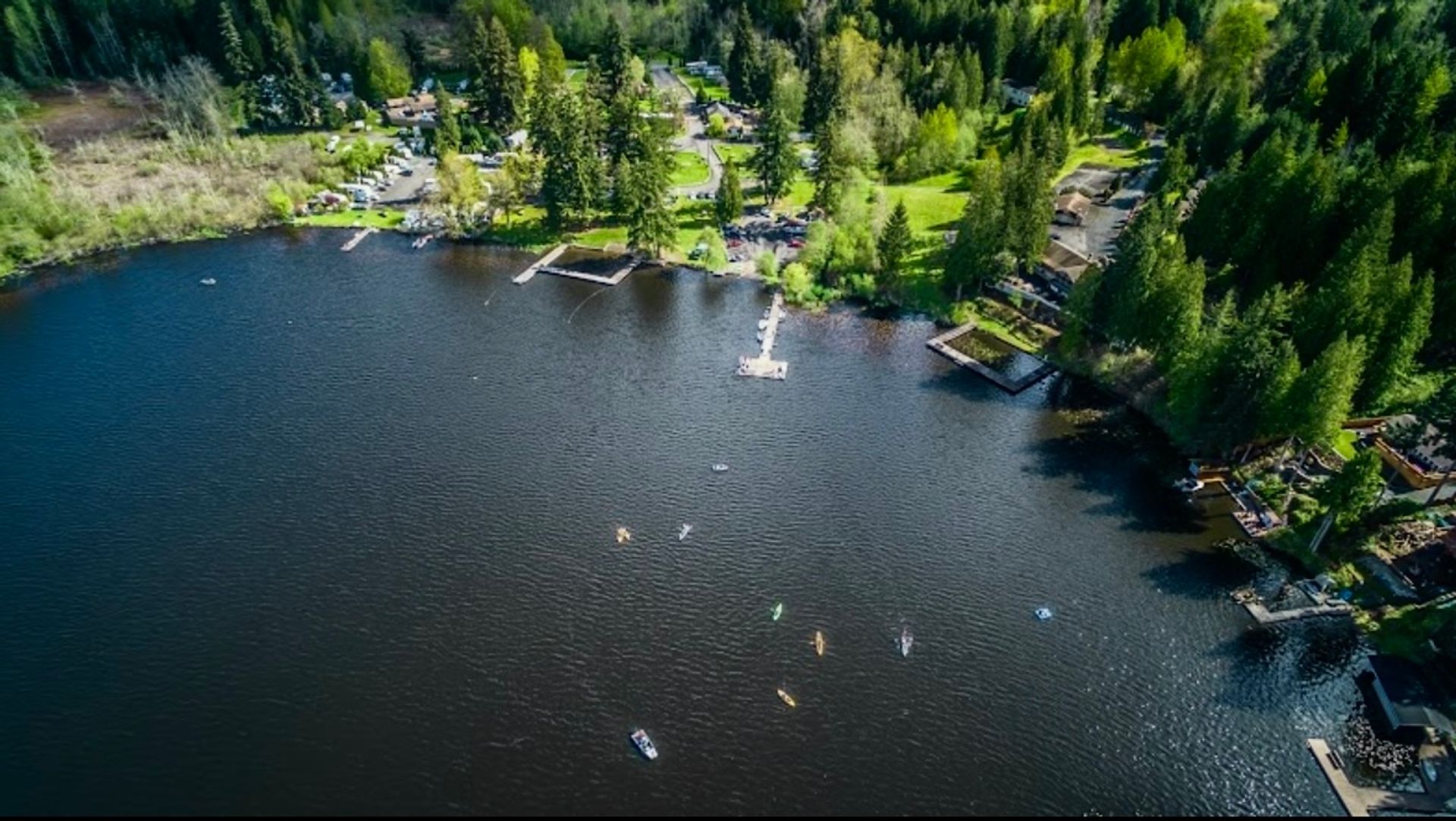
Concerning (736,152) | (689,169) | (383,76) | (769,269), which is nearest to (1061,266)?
(769,269)

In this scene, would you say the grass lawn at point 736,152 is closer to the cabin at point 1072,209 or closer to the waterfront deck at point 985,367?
the cabin at point 1072,209

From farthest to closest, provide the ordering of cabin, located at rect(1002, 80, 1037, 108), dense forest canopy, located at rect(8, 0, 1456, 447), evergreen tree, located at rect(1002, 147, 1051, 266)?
cabin, located at rect(1002, 80, 1037, 108) < evergreen tree, located at rect(1002, 147, 1051, 266) < dense forest canopy, located at rect(8, 0, 1456, 447)

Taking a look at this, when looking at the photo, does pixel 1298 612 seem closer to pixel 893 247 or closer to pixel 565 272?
pixel 893 247

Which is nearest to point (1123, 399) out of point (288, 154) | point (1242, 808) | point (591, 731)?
point (1242, 808)

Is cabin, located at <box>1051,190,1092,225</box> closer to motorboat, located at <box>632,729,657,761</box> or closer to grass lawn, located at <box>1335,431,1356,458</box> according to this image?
grass lawn, located at <box>1335,431,1356,458</box>

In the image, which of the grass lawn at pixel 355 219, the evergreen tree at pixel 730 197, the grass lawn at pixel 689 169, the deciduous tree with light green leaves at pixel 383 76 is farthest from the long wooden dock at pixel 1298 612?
the deciduous tree with light green leaves at pixel 383 76

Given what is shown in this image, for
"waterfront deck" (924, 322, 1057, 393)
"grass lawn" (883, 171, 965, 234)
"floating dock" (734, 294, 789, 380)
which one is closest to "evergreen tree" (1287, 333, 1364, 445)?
"waterfront deck" (924, 322, 1057, 393)

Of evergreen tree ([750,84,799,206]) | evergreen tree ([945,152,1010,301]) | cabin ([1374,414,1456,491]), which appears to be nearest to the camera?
cabin ([1374,414,1456,491])
